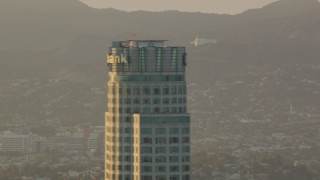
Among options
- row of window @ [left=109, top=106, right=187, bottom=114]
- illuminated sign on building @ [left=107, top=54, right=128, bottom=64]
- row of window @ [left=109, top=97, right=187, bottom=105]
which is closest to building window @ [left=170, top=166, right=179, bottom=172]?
row of window @ [left=109, top=106, right=187, bottom=114]

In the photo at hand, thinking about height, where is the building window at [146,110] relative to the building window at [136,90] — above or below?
below

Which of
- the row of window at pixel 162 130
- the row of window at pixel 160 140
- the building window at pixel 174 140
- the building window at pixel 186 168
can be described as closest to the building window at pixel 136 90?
the row of window at pixel 162 130

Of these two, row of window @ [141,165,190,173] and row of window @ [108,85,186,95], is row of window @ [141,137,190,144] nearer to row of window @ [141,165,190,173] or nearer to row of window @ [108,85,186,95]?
row of window @ [141,165,190,173]

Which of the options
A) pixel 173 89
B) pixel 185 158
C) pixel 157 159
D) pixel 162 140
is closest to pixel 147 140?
pixel 162 140

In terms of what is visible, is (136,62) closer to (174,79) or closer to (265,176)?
(174,79)

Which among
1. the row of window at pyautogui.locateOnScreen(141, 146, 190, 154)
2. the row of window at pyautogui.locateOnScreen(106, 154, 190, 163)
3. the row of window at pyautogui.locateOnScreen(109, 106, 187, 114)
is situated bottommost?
the row of window at pyautogui.locateOnScreen(106, 154, 190, 163)

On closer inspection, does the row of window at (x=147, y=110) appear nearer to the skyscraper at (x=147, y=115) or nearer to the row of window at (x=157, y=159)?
the skyscraper at (x=147, y=115)

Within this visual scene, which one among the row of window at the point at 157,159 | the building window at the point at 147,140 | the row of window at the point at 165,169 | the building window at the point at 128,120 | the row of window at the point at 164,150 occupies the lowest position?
the row of window at the point at 165,169

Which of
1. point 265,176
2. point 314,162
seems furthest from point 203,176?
point 314,162
